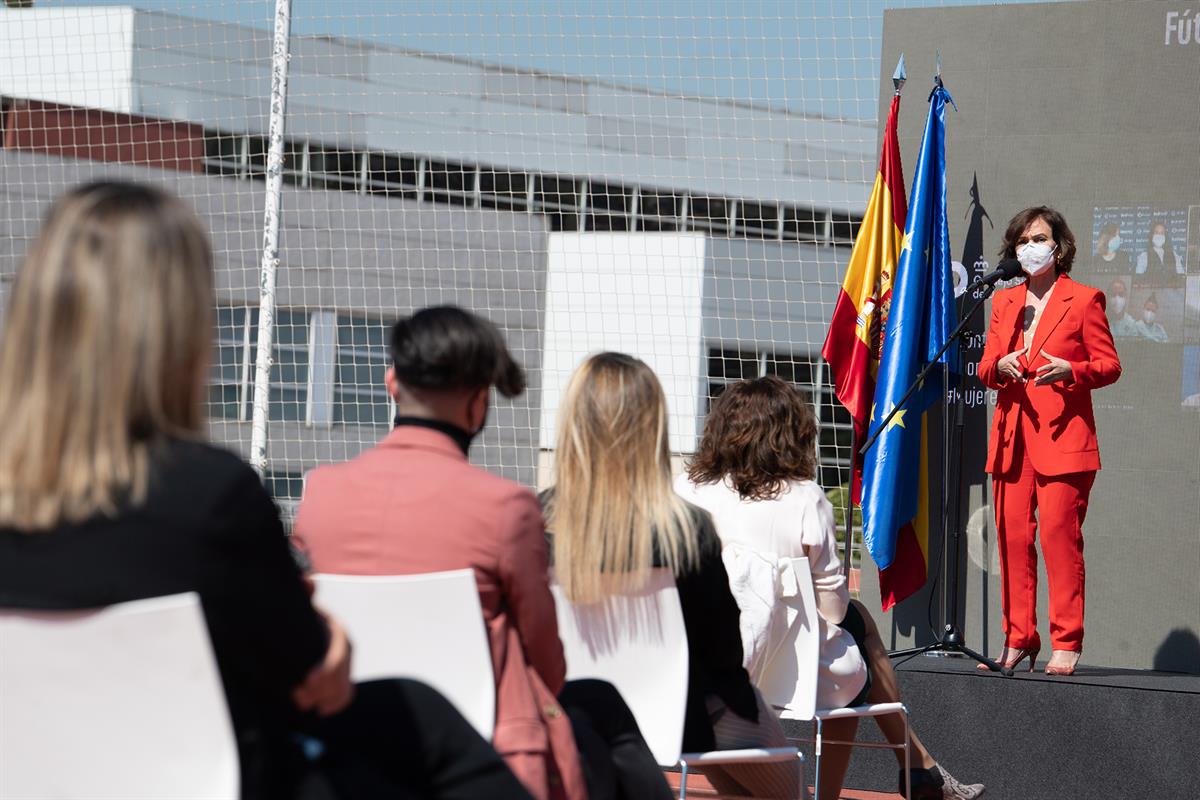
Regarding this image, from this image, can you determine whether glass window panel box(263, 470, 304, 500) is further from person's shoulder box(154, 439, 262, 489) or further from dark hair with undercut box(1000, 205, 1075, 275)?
person's shoulder box(154, 439, 262, 489)

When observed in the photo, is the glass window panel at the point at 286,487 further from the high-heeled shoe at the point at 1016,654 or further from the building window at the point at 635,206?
the high-heeled shoe at the point at 1016,654

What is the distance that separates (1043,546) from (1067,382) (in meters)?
0.58

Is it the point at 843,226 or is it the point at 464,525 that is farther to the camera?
the point at 843,226

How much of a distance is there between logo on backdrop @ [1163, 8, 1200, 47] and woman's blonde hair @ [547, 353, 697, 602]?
153 inches

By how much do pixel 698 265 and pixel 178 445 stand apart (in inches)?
228

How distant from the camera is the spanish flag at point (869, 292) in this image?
212 inches

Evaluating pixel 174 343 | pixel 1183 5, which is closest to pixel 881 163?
pixel 1183 5

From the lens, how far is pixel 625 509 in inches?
90.0

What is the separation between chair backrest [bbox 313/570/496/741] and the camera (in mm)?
1794

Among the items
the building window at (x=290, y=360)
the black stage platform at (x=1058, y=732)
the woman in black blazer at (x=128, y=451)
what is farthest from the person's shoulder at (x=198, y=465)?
the building window at (x=290, y=360)

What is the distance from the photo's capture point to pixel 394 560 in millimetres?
1884

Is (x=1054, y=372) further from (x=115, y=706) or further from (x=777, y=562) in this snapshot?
(x=115, y=706)

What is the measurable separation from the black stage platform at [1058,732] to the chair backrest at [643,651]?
2346 mm

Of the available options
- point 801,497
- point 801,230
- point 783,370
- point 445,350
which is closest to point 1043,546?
point 783,370
